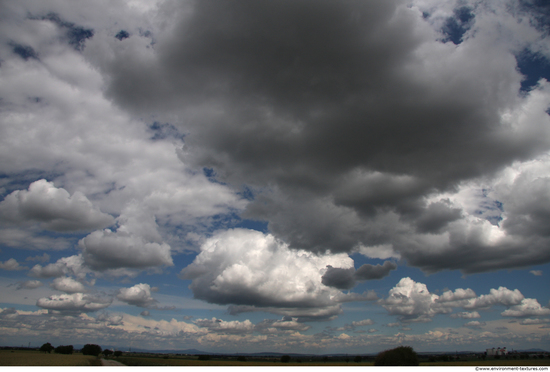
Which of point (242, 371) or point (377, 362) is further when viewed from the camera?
point (377, 362)

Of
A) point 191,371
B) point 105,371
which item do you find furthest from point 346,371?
point 105,371

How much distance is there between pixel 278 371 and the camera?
144ft

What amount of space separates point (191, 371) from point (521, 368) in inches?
2000

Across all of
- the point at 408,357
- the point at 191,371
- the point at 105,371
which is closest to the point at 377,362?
the point at 408,357

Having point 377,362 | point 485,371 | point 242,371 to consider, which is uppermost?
point 242,371

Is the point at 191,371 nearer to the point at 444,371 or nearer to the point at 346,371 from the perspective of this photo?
the point at 346,371

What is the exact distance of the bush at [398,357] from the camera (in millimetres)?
86125

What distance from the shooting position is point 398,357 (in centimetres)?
8731

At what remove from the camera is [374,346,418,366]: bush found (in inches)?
3391

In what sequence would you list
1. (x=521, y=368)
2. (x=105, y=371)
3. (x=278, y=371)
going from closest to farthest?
(x=105, y=371) → (x=278, y=371) → (x=521, y=368)

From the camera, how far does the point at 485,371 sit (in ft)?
168

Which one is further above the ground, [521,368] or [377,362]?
[521,368]

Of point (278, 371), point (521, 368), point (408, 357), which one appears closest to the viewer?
point (278, 371)

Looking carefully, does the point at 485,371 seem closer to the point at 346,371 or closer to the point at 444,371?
the point at 444,371
